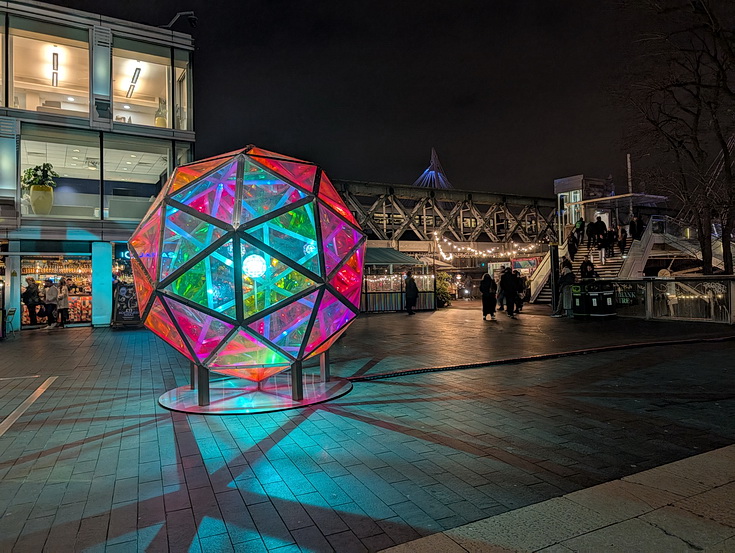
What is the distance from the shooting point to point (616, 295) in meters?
18.3

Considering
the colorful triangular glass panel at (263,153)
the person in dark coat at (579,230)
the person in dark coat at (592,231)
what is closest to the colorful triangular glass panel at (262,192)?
the colorful triangular glass panel at (263,153)

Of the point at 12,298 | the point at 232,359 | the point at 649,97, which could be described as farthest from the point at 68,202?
the point at 649,97

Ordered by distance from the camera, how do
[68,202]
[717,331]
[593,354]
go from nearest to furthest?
[593,354], [717,331], [68,202]

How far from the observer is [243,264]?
5.70 metres

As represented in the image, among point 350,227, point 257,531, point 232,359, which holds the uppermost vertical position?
point 350,227

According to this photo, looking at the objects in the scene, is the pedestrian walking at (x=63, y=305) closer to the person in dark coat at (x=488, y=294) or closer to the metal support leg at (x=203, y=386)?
the metal support leg at (x=203, y=386)

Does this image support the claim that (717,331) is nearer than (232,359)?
No

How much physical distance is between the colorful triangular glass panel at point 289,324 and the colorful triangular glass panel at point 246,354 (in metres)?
0.14

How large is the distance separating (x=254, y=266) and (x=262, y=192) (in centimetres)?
94

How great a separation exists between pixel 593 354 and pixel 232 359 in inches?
296

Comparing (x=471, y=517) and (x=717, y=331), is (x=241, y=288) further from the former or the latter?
(x=717, y=331)

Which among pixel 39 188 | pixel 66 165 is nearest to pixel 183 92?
pixel 66 165

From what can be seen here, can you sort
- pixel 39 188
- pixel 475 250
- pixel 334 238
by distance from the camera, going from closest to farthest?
pixel 334 238
pixel 39 188
pixel 475 250

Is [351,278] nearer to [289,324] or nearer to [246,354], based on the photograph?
[289,324]
